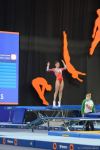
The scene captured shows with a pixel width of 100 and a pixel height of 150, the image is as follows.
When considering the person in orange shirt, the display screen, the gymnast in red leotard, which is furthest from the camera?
the person in orange shirt

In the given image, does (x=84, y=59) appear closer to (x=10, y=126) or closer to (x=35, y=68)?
(x=35, y=68)

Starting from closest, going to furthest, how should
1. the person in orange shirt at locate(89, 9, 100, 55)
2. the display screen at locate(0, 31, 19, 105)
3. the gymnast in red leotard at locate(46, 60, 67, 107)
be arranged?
the gymnast in red leotard at locate(46, 60, 67, 107)
the display screen at locate(0, 31, 19, 105)
the person in orange shirt at locate(89, 9, 100, 55)

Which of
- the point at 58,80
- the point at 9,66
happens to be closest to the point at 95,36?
the point at 58,80

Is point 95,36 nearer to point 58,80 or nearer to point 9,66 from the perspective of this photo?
point 58,80

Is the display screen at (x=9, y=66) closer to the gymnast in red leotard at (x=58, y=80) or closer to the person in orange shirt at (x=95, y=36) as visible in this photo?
the gymnast in red leotard at (x=58, y=80)

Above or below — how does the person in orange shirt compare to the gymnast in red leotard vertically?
above

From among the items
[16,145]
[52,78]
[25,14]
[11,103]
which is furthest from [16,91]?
[16,145]

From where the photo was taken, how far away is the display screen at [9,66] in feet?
44.2

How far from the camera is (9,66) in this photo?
44.8 ft

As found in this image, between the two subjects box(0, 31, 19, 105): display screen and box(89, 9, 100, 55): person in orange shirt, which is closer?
box(0, 31, 19, 105): display screen

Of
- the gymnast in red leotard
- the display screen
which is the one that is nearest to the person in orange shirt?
the gymnast in red leotard

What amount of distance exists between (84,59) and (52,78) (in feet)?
4.36

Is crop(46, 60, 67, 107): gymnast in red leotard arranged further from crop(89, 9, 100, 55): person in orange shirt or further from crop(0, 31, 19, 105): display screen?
crop(89, 9, 100, 55): person in orange shirt

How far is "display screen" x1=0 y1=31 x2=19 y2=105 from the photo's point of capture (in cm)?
1348
